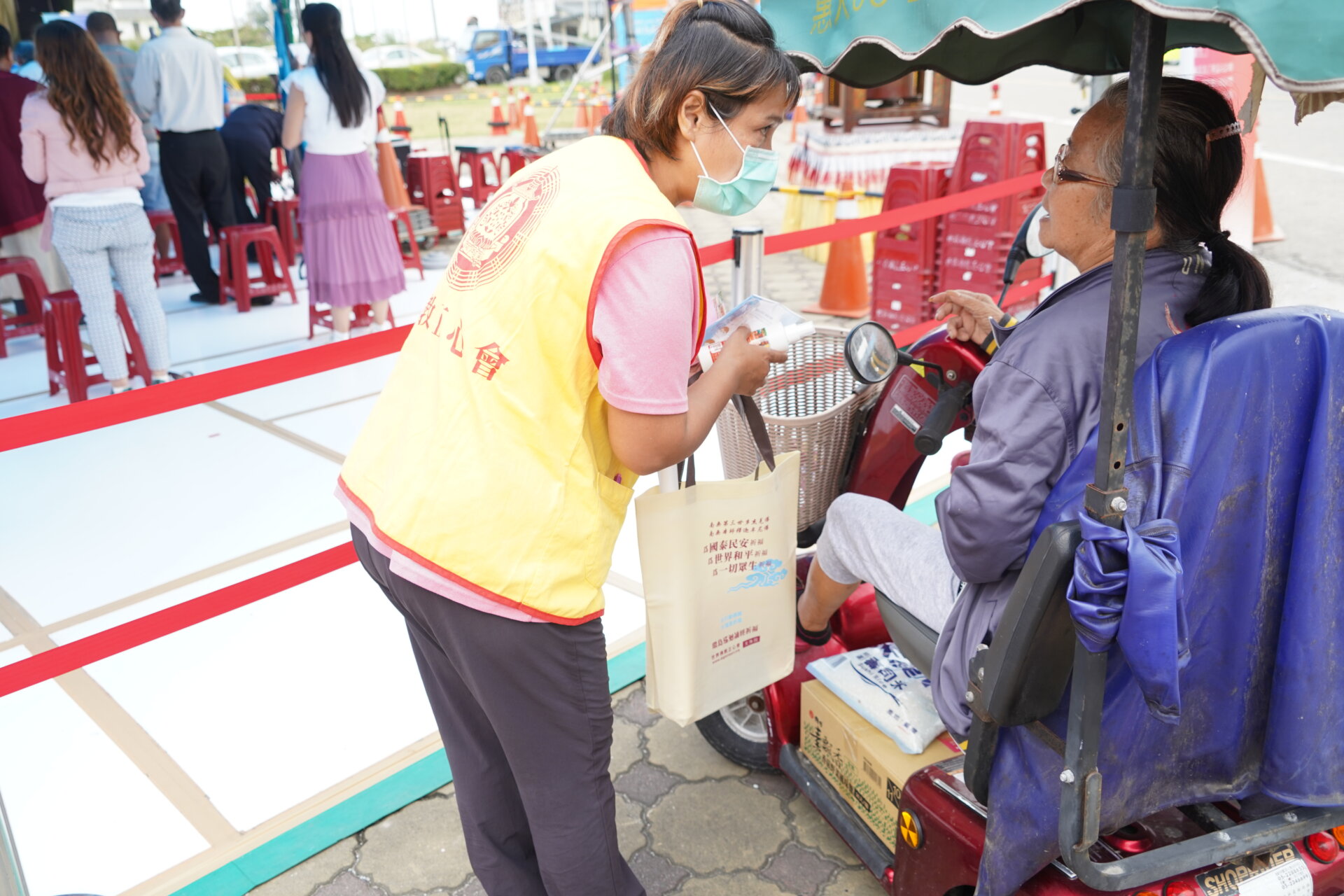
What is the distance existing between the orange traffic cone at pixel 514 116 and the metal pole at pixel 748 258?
49.2ft

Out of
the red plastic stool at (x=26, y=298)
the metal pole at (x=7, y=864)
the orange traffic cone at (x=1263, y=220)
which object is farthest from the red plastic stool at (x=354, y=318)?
the orange traffic cone at (x=1263, y=220)

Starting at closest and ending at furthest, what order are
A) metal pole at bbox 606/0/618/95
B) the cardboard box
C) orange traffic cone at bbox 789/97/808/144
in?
the cardboard box < metal pole at bbox 606/0/618/95 < orange traffic cone at bbox 789/97/808/144

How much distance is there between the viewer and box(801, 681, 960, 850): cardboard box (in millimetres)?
2105

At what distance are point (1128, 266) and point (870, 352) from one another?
2.66 ft

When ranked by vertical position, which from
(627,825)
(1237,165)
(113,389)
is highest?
(1237,165)

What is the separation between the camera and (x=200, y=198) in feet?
24.8

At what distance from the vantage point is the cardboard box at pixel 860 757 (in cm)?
211

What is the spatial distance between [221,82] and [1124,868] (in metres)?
7.71

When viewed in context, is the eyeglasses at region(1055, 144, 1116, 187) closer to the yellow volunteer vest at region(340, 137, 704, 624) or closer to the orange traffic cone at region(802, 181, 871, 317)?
the yellow volunteer vest at region(340, 137, 704, 624)

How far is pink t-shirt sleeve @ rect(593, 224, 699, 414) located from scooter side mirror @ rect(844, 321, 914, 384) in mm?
824

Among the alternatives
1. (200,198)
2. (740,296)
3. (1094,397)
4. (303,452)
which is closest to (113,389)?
(303,452)

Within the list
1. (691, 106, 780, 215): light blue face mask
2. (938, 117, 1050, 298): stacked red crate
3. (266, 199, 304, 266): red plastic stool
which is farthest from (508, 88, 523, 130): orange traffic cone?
(691, 106, 780, 215): light blue face mask

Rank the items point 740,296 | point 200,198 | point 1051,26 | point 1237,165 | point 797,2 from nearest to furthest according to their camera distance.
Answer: point 1237,165
point 797,2
point 1051,26
point 740,296
point 200,198

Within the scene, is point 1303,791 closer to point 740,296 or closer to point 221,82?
point 740,296
